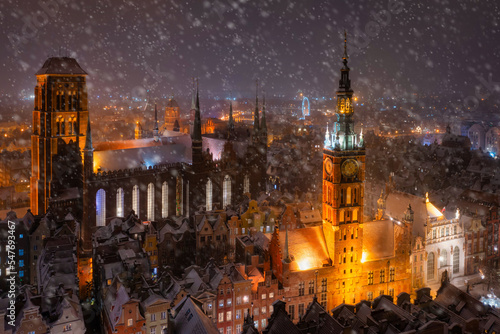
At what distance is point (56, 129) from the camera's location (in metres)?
71.4

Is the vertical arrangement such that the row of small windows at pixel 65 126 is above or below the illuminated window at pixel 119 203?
above

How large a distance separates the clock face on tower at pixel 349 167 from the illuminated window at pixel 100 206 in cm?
3463

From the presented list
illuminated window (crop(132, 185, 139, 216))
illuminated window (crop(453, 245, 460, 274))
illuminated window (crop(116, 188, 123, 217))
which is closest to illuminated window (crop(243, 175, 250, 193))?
illuminated window (crop(132, 185, 139, 216))

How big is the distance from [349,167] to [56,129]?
44.7 meters

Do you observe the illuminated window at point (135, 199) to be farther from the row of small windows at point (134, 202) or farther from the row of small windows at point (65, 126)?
the row of small windows at point (65, 126)

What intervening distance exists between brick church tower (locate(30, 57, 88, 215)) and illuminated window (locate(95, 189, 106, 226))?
3928mm

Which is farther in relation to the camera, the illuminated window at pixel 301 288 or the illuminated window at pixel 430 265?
the illuminated window at pixel 430 265

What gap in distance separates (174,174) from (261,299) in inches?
1244

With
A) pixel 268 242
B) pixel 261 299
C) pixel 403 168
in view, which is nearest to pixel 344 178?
pixel 268 242

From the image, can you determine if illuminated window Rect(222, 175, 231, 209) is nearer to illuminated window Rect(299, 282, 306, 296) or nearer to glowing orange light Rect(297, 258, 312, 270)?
glowing orange light Rect(297, 258, 312, 270)

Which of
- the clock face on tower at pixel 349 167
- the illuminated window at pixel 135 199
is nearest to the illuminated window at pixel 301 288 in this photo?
the clock face on tower at pixel 349 167

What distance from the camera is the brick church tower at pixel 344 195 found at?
5053 cm

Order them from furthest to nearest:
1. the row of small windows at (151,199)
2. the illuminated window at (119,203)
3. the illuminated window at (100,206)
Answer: the illuminated window at (119,203) < the row of small windows at (151,199) < the illuminated window at (100,206)

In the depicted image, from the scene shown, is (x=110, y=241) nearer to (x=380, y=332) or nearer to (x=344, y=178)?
(x=344, y=178)
